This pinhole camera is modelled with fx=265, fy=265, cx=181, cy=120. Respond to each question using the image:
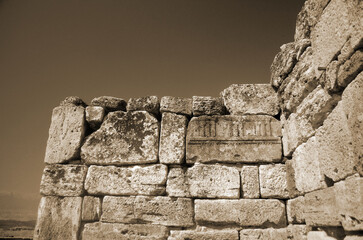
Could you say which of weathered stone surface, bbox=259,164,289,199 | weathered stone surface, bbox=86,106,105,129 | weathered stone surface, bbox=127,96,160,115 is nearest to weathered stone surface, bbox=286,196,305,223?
weathered stone surface, bbox=259,164,289,199

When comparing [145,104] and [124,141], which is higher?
[145,104]

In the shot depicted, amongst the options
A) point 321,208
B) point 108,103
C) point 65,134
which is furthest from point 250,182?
point 65,134

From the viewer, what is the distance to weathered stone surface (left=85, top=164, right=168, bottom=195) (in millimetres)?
3590

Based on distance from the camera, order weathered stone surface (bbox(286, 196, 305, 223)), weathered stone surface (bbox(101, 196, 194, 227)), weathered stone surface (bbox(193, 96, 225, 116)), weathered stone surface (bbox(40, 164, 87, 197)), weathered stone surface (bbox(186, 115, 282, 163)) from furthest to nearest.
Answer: weathered stone surface (bbox(193, 96, 225, 116))
weathered stone surface (bbox(40, 164, 87, 197))
weathered stone surface (bbox(186, 115, 282, 163))
weathered stone surface (bbox(101, 196, 194, 227))
weathered stone surface (bbox(286, 196, 305, 223))

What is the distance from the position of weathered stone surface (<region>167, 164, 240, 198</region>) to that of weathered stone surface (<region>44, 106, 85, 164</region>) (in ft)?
4.92

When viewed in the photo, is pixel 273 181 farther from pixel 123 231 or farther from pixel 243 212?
pixel 123 231

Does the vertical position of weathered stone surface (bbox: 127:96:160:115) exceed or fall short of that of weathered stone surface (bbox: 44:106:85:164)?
it exceeds it

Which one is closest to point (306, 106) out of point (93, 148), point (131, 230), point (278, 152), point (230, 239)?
point (278, 152)

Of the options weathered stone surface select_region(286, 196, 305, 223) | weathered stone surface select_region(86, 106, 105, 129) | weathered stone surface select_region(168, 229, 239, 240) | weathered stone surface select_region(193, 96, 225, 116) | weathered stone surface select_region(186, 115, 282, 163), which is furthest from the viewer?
weathered stone surface select_region(86, 106, 105, 129)

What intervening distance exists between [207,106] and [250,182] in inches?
47.8

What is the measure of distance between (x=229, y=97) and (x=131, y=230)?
2.29m

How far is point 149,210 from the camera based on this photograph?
11.5 ft

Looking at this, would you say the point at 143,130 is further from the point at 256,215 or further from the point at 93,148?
the point at 256,215

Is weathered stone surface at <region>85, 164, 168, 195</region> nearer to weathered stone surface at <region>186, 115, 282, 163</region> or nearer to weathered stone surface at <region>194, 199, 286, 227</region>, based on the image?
weathered stone surface at <region>186, 115, 282, 163</region>
